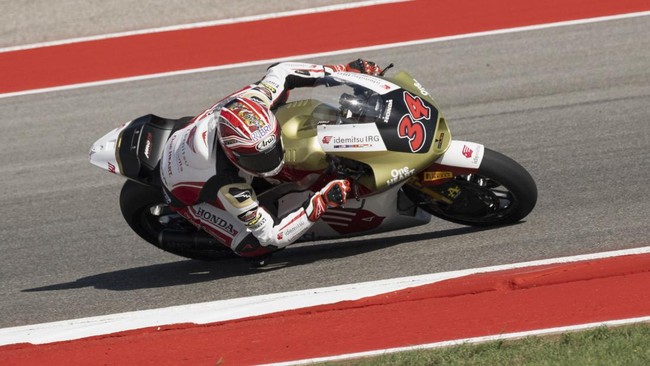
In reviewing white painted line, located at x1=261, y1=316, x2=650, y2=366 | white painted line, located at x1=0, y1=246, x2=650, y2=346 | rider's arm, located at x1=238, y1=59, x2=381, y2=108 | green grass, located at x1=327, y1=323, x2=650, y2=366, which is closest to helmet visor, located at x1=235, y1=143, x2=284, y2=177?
rider's arm, located at x1=238, y1=59, x2=381, y2=108

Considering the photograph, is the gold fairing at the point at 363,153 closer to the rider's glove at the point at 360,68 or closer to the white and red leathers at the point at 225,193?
the white and red leathers at the point at 225,193

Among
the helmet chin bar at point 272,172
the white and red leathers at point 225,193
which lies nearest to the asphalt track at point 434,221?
the white and red leathers at point 225,193

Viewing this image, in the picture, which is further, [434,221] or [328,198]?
[434,221]

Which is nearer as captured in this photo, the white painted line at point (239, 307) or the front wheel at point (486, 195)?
the white painted line at point (239, 307)

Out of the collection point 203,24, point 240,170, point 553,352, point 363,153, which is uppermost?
point 363,153

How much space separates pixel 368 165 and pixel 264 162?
68 centimetres

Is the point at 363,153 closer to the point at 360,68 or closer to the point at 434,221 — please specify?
the point at 360,68

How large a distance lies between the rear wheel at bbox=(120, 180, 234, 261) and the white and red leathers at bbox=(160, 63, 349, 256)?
304mm

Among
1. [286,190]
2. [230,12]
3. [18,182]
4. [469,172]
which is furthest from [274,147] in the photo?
[230,12]

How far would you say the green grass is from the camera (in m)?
5.14

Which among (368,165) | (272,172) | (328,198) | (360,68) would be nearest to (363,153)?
(368,165)

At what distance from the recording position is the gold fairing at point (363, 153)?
6598 mm

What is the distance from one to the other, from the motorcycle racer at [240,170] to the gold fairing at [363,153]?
0.18 metres

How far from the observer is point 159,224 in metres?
7.67
